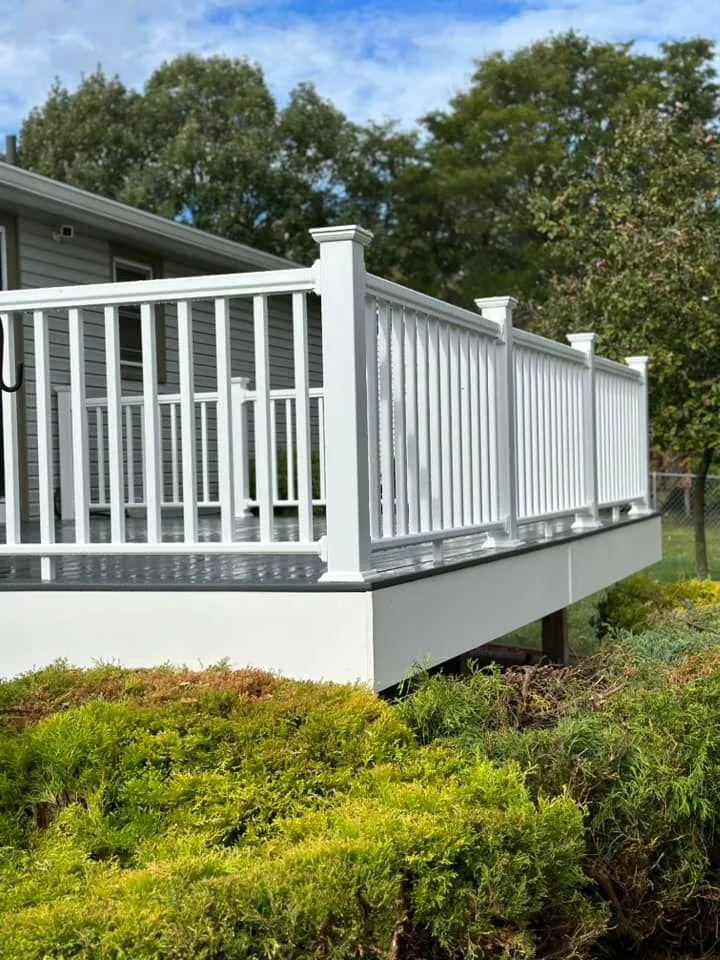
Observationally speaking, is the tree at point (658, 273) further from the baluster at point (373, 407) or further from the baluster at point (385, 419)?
the baluster at point (373, 407)

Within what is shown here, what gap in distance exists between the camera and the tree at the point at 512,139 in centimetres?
2736

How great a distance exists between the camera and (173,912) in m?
2.30

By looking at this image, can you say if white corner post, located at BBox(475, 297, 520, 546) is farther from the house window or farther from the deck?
the house window

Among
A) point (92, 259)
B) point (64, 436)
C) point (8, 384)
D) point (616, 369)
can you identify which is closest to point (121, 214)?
point (92, 259)

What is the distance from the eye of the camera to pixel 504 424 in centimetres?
488

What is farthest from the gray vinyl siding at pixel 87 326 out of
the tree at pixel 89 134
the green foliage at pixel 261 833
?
the tree at pixel 89 134

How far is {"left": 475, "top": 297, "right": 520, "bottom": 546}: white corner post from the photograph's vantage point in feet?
15.9

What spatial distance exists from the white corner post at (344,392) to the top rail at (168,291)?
10 cm

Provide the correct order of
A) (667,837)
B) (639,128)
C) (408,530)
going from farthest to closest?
(639,128) → (408,530) → (667,837)

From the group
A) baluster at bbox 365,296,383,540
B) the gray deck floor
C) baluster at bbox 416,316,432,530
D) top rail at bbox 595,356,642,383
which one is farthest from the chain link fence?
baluster at bbox 365,296,383,540

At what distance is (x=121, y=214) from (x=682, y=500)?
15487mm

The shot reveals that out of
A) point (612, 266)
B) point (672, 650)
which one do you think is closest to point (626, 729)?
point (672, 650)

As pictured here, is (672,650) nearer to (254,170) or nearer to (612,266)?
(612,266)

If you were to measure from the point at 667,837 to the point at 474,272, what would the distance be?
25832 mm
